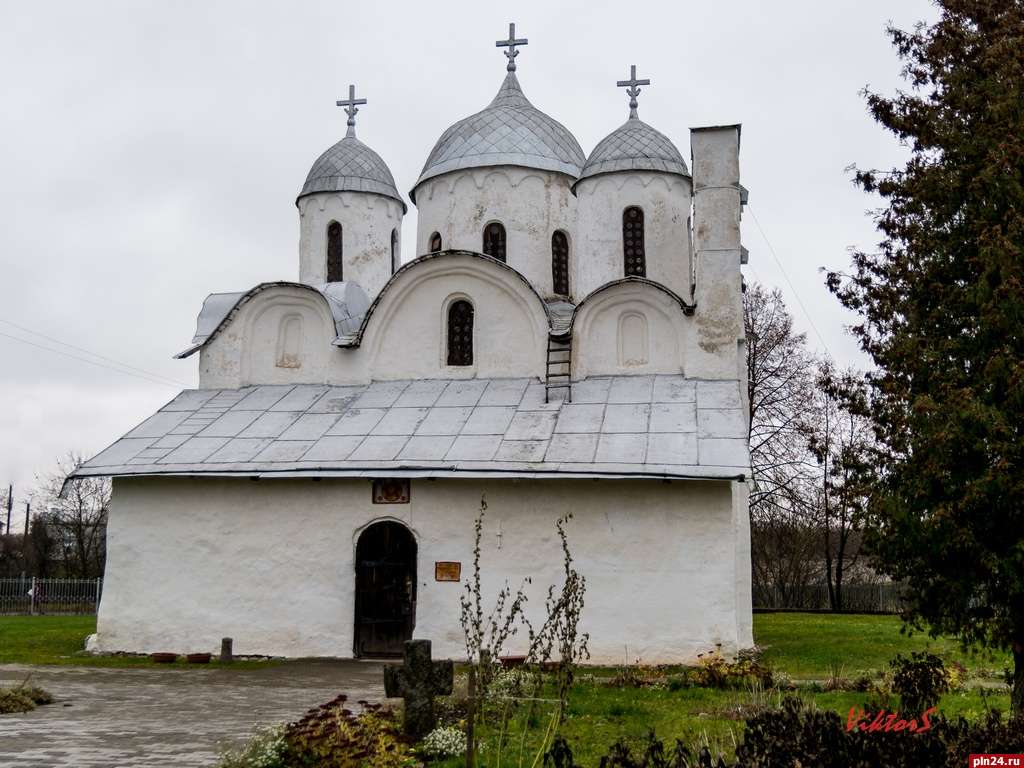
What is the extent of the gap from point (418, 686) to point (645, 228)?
36.7ft

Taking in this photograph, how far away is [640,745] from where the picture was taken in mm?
6535

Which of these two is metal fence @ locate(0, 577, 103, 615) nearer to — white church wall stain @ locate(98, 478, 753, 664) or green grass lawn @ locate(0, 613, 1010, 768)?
green grass lawn @ locate(0, 613, 1010, 768)

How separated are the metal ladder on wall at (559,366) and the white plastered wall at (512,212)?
308 centimetres

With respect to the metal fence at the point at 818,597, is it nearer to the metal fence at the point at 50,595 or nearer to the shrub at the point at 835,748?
the metal fence at the point at 50,595

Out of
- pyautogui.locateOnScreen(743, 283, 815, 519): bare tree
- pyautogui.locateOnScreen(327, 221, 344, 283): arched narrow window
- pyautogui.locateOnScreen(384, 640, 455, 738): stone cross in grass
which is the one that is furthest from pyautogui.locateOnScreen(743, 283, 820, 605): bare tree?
pyautogui.locateOnScreen(384, 640, 455, 738): stone cross in grass

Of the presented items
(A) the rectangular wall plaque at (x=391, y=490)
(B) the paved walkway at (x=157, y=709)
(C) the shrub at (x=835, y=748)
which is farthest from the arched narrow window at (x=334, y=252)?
(C) the shrub at (x=835, y=748)

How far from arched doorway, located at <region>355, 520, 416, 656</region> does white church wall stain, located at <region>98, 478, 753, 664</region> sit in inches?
5.7

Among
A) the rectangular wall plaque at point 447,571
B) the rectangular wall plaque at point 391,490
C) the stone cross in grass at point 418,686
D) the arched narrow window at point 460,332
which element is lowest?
the stone cross in grass at point 418,686

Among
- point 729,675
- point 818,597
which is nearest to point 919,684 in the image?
point 729,675

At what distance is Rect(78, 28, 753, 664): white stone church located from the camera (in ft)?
40.9

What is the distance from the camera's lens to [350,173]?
1923cm

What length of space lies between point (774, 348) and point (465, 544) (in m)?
14.5

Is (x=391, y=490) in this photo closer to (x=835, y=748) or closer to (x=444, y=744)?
(x=444, y=744)

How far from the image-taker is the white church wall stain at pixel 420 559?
12312mm
